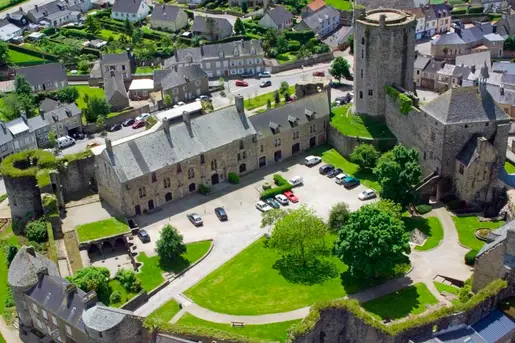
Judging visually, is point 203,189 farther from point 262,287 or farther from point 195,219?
point 262,287

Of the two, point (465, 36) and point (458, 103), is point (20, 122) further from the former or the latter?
point (465, 36)

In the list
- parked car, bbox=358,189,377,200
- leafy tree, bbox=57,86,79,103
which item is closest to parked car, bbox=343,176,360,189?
parked car, bbox=358,189,377,200

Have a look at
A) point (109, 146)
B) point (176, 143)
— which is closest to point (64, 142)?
point (109, 146)

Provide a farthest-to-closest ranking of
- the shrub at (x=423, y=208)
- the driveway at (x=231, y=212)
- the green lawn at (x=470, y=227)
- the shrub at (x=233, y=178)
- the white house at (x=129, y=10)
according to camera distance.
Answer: the white house at (x=129, y=10), the shrub at (x=233, y=178), the shrub at (x=423, y=208), the driveway at (x=231, y=212), the green lawn at (x=470, y=227)

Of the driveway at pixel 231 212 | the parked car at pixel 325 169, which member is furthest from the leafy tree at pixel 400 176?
the parked car at pixel 325 169

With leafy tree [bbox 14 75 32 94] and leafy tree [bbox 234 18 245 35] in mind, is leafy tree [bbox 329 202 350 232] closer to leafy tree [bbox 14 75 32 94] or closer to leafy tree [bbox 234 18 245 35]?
leafy tree [bbox 14 75 32 94]

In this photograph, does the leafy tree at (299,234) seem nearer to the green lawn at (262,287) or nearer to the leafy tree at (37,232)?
the green lawn at (262,287)
